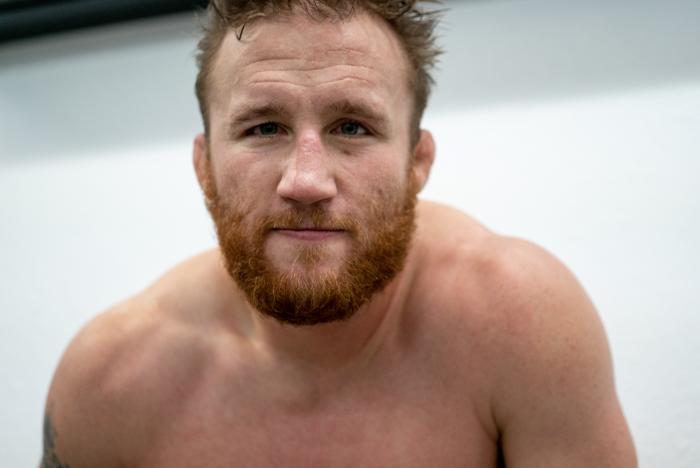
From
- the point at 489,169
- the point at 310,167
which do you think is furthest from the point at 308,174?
the point at 489,169

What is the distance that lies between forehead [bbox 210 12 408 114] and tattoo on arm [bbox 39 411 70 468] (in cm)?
51

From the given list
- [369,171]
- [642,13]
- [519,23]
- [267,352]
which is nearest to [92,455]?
[267,352]

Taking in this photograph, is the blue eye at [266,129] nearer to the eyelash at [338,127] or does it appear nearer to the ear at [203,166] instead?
the eyelash at [338,127]

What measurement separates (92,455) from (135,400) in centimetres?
10

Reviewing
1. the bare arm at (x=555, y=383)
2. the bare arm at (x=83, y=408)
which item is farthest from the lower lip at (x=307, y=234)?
the bare arm at (x=83, y=408)

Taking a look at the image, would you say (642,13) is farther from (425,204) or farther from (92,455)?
(92,455)

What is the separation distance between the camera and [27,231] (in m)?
1.58

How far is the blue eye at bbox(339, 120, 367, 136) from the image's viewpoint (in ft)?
2.46

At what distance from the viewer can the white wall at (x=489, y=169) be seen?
119cm

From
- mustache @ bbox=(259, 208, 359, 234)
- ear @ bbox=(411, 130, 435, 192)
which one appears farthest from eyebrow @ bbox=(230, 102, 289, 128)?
ear @ bbox=(411, 130, 435, 192)

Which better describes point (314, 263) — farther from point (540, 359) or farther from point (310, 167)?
point (540, 359)

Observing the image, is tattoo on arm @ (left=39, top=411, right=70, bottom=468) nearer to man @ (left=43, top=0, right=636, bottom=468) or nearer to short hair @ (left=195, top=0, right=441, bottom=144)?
man @ (left=43, top=0, right=636, bottom=468)

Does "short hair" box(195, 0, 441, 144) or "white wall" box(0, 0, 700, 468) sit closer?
"short hair" box(195, 0, 441, 144)

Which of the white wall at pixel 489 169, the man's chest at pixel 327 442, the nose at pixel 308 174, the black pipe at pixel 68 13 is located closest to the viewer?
the nose at pixel 308 174
